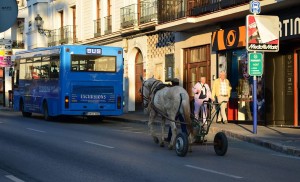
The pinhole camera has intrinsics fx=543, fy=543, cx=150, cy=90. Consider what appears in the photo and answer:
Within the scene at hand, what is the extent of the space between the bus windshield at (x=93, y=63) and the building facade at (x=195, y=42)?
A: 1916 mm

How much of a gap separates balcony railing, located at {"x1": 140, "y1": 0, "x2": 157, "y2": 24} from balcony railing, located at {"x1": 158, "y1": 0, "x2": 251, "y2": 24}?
3.97 ft

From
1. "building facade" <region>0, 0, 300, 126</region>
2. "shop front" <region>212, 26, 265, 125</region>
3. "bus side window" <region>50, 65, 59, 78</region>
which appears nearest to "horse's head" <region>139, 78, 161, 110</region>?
"building facade" <region>0, 0, 300, 126</region>

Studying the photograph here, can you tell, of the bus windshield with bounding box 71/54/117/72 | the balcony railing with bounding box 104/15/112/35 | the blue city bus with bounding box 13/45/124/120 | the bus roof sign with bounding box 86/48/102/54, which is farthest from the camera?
the balcony railing with bounding box 104/15/112/35

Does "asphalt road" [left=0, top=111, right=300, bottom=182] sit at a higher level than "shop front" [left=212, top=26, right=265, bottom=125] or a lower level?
lower

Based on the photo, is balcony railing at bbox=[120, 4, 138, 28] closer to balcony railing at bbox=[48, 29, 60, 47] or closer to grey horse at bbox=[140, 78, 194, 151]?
balcony railing at bbox=[48, 29, 60, 47]

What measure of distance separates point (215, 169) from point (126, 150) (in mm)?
3426

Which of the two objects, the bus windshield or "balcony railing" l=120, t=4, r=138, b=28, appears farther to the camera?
"balcony railing" l=120, t=4, r=138, b=28

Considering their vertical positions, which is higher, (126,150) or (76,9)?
(76,9)

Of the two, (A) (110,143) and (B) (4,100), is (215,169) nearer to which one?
(A) (110,143)

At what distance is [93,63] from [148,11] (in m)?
6.38

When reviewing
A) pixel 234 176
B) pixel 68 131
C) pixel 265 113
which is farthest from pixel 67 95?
pixel 234 176

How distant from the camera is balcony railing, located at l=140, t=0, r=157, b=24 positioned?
27727 millimetres

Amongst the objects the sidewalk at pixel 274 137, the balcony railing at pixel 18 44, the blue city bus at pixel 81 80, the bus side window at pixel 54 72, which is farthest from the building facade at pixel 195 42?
the balcony railing at pixel 18 44

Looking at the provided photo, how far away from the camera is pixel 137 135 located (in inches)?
693
